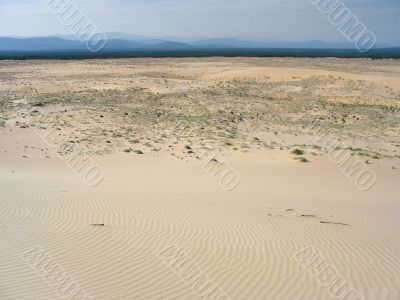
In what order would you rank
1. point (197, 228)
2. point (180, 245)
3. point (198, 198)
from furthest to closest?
point (198, 198)
point (197, 228)
point (180, 245)

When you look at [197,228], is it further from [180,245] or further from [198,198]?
[198,198]

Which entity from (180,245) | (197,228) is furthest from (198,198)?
(180,245)

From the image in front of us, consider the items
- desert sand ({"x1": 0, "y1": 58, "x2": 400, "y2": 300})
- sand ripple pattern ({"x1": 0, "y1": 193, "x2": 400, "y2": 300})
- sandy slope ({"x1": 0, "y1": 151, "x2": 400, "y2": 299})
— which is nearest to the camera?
sand ripple pattern ({"x1": 0, "y1": 193, "x2": 400, "y2": 300})

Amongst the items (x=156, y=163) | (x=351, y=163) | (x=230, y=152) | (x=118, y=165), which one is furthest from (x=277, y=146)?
(x=118, y=165)

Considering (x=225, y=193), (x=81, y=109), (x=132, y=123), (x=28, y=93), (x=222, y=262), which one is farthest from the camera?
(x=28, y=93)

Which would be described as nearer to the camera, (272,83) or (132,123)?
(132,123)

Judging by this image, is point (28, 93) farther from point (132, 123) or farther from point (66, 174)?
point (66, 174)

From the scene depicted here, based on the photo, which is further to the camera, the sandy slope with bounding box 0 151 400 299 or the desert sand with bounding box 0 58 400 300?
the desert sand with bounding box 0 58 400 300

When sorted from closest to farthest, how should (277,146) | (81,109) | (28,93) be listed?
(277,146) < (81,109) < (28,93)
